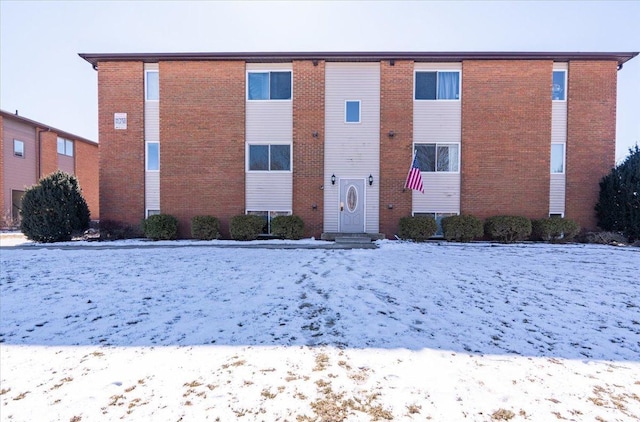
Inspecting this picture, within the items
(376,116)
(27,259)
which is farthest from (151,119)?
(376,116)

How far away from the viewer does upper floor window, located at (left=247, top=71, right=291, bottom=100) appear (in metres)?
12.5

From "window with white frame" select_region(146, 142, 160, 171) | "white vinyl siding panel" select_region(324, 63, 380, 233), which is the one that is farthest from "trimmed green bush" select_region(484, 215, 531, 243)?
"window with white frame" select_region(146, 142, 160, 171)

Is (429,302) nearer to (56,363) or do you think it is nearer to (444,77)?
(56,363)

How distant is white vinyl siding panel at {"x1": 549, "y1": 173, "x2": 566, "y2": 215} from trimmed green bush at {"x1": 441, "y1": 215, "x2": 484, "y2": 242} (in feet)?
10.8

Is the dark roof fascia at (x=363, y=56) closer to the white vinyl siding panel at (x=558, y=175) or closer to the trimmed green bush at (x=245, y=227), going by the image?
the white vinyl siding panel at (x=558, y=175)

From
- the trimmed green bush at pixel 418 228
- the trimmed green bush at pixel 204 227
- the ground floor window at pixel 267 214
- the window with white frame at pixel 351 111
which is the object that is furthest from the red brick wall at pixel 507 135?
the trimmed green bush at pixel 204 227

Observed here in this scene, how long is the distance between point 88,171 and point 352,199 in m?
25.4

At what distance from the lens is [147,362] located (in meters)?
3.13

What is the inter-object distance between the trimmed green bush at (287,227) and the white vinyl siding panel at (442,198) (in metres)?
4.86

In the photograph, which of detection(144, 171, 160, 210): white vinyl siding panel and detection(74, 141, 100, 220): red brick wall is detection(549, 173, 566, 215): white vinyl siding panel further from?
detection(74, 141, 100, 220): red brick wall

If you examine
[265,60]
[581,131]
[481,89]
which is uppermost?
[265,60]

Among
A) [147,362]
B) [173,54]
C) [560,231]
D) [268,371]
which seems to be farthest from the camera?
[173,54]

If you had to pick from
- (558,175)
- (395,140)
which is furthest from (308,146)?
(558,175)

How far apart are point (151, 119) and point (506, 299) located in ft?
45.6
